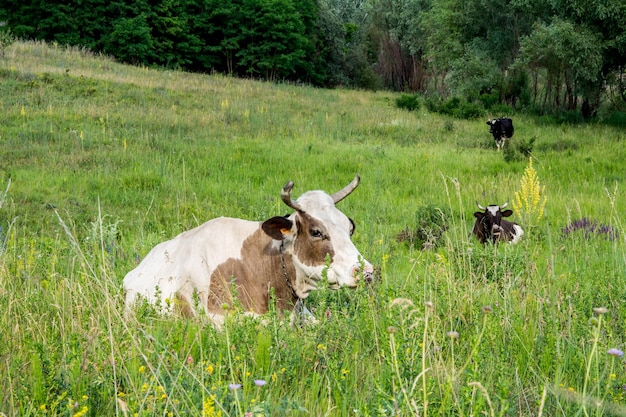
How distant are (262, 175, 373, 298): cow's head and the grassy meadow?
35 cm

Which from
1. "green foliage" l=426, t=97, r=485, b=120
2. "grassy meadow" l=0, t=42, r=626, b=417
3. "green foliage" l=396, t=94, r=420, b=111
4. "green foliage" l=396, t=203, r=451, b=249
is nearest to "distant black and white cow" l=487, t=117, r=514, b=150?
"grassy meadow" l=0, t=42, r=626, b=417

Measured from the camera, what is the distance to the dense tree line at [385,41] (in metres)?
24.0

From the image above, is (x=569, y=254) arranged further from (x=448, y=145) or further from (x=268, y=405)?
(x=448, y=145)

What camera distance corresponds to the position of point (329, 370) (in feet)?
10.3

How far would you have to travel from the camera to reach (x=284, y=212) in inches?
391

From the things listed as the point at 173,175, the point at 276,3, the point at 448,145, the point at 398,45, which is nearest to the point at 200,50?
the point at 276,3

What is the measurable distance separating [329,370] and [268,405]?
69 centimetres

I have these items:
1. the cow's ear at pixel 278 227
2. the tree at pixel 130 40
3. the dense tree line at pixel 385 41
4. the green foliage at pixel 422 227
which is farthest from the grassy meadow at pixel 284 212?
the tree at pixel 130 40

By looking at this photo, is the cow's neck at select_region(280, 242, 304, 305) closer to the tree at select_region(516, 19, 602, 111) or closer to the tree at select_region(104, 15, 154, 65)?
the tree at select_region(516, 19, 602, 111)

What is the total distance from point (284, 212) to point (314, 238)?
4962 mm

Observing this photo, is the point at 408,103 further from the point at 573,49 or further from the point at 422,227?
the point at 422,227

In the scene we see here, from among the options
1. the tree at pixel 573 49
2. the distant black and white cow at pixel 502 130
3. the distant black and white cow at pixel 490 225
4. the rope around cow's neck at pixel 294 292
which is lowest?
the distant black and white cow at pixel 490 225

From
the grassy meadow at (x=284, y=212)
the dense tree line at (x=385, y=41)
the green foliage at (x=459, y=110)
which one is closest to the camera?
the grassy meadow at (x=284, y=212)

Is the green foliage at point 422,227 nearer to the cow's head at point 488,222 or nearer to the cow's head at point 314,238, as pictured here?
the cow's head at point 488,222
